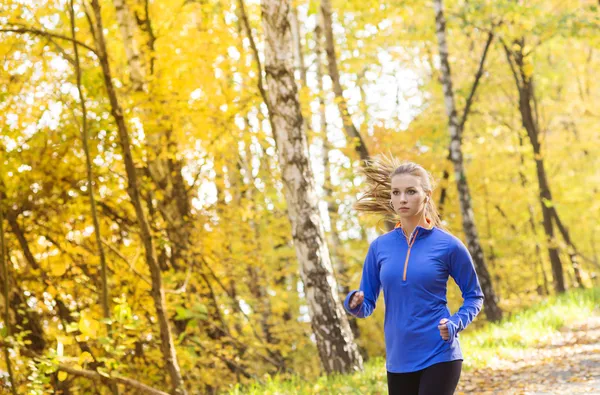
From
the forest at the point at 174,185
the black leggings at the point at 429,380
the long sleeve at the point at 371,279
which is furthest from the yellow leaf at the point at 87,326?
the black leggings at the point at 429,380

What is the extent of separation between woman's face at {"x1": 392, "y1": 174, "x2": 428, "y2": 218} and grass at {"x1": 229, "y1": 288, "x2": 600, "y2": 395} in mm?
3444

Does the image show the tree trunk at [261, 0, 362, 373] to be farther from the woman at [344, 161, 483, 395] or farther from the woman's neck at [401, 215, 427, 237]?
the woman's neck at [401, 215, 427, 237]

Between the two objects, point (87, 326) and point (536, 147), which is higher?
point (536, 147)

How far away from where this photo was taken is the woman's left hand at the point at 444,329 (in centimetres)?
369

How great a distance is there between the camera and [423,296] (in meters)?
3.93

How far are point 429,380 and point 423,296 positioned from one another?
0.40m

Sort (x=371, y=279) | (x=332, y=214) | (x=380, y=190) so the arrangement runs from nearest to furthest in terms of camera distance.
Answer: (x=371, y=279) → (x=380, y=190) → (x=332, y=214)

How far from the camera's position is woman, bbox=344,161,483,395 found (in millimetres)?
3865

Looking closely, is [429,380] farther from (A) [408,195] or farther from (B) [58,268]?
(B) [58,268]

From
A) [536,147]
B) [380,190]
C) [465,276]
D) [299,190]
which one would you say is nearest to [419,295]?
[465,276]

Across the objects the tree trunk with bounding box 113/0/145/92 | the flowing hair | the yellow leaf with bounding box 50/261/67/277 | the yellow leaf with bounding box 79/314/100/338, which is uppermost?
the tree trunk with bounding box 113/0/145/92

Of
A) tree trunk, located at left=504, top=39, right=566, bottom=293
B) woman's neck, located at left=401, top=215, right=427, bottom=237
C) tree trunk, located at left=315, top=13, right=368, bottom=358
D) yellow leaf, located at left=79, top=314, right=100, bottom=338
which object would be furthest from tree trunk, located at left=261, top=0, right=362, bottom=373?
tree trunk, located at left=504, top=39, right=566, bottom=293

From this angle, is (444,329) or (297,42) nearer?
(444,329)

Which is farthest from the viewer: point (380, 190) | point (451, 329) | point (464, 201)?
point (464, 201)
